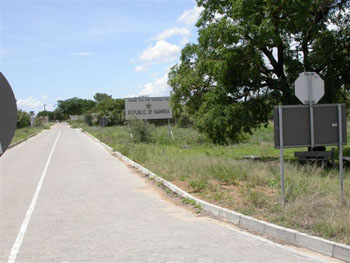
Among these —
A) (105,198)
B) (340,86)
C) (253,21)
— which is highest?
(253,21)

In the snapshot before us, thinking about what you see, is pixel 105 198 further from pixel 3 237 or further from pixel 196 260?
pixel 196 260

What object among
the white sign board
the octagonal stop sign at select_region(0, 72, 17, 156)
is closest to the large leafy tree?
the octagonal stop sign at select_region(0, 72, 17, 156)

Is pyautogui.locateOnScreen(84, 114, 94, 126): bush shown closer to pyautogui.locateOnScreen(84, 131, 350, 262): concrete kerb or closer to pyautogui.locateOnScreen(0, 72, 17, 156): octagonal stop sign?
pyautogui.locateOnScreen(84, 131, 350, 262): concrete kerb

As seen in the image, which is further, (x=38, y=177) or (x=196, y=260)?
(x=38, y=177)

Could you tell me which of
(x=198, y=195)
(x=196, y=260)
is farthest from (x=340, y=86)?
(x=196, y=260)

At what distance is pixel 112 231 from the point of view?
742 cm

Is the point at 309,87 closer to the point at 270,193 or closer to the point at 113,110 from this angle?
the point at 270,193

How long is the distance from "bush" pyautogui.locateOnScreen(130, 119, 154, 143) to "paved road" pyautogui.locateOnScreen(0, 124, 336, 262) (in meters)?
21.6

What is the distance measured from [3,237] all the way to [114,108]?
89.0m

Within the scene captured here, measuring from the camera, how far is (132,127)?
35.1 m

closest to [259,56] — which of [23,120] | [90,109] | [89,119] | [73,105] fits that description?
[89,119]

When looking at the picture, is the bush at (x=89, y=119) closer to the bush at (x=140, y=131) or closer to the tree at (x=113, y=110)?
the tree at (x=113, y=110)

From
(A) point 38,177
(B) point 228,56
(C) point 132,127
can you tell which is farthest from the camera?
(C) point 132,127

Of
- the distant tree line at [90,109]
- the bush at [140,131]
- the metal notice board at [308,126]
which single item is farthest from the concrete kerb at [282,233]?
the distant tree line at [90,109]
